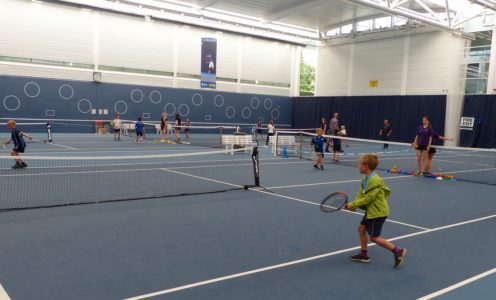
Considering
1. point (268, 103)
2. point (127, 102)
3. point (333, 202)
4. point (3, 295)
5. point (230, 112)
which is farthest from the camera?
point (268, 103)

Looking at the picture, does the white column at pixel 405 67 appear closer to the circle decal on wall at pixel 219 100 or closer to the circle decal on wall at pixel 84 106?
the circle decal on wall at pixel 219 100

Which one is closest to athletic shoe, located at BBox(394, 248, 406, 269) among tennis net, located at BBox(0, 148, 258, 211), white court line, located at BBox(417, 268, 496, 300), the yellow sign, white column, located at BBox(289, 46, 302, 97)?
white court line, located at BBox(417, 268, 496, 300)

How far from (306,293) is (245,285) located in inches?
22.8

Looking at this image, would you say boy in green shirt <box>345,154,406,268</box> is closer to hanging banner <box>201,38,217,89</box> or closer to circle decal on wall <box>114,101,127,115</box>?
circle decal on wall <box>114,101,127,115</box>

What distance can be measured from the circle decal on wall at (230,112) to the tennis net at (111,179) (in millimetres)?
17616

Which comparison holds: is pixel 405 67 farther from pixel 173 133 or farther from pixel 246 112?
pixel 173 133

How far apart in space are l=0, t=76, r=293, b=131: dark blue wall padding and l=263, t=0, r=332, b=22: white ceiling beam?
6115mm

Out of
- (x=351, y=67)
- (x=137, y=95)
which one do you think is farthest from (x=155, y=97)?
(x=351, y=67)

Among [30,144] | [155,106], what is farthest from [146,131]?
[30,144]

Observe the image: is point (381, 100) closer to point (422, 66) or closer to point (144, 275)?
point (422, 66)

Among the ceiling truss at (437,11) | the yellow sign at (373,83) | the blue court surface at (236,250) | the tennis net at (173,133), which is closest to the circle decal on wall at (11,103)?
the tennis net at (173,133)

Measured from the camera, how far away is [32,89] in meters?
23.6

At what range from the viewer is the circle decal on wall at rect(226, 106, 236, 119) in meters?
31.3

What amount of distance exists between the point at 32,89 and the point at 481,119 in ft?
83.0
